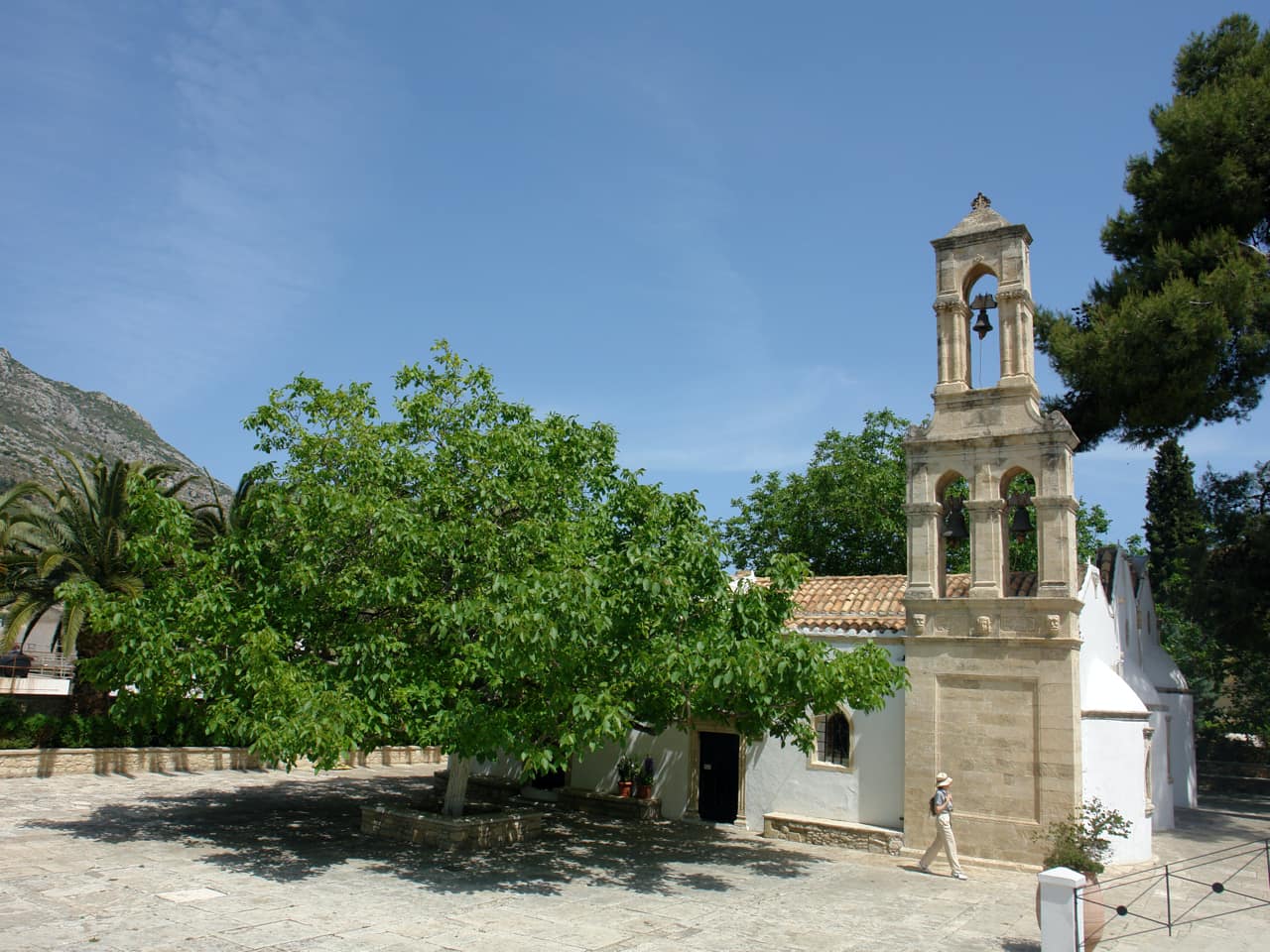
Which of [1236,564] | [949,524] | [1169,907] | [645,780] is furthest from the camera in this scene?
[1236,564]

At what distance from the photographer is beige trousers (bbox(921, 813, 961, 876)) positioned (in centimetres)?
1434

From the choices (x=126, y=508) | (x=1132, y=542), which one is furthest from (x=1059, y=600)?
(x=1132, y=542)

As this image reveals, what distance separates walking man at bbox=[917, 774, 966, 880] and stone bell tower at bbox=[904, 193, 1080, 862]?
112 cm

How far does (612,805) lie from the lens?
19562 millimetres

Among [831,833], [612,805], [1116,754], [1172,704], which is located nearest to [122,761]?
[612,805]

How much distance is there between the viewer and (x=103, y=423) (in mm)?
101250

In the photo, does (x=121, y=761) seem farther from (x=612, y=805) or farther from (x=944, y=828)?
(x=944, y=828)

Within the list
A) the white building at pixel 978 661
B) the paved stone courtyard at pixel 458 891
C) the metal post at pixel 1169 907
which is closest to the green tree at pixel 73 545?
the paved stone courtyard at pixel 458 891

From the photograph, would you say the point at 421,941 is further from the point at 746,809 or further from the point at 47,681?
the point at 47,681

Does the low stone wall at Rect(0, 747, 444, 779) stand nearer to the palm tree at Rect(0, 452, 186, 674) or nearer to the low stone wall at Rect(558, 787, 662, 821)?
the palm tree at Rect(0, 452, 186, 674)

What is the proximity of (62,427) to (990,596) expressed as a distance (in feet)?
319

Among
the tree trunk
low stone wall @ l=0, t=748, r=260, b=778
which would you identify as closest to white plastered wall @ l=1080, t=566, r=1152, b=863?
the tree trunk

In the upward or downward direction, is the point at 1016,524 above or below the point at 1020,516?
below

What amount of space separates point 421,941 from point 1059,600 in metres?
A: 11.3
